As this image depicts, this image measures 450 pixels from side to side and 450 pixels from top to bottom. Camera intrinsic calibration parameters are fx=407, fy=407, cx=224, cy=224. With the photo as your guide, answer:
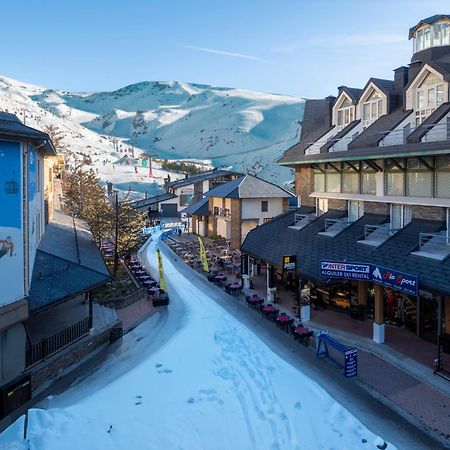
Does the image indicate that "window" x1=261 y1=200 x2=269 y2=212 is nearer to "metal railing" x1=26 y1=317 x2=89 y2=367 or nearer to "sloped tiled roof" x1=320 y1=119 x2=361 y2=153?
"sloped tiled roof" x1=320 y1=119 x2=361 y2=153

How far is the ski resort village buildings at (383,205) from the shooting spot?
52.4 ft

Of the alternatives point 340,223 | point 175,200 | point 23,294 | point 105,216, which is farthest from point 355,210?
point 175,200

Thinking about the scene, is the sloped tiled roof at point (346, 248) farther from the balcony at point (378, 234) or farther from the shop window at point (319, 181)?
the shop window at point (319, 181)

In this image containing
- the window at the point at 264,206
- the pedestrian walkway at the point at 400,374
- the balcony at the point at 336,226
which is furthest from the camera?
the window at the point at 264,206

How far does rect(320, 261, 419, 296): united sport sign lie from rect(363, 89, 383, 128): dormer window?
31.0 feet

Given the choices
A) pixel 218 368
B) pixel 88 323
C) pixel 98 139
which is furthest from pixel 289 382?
pixel 98 139

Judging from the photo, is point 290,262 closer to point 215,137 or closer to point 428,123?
point 428,123

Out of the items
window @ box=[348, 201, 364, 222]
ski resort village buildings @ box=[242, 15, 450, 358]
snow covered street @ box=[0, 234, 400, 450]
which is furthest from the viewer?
window @ box=[348, 201, 364, 222]

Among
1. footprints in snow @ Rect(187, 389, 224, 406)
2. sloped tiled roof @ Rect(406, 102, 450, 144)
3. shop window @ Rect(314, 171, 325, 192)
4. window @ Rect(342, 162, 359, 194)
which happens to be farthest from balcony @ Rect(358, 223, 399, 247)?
footprints in snow @ Rect(187, 389, 224, 406)

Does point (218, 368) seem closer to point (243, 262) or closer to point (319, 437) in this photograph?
point (319, 437)

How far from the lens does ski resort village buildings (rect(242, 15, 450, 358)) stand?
52.4 feet

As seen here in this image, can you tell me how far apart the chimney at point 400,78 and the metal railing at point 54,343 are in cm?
1903

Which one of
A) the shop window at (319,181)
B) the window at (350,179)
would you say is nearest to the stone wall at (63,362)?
the window at (350,179)

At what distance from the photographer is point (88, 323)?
17.4 metres
